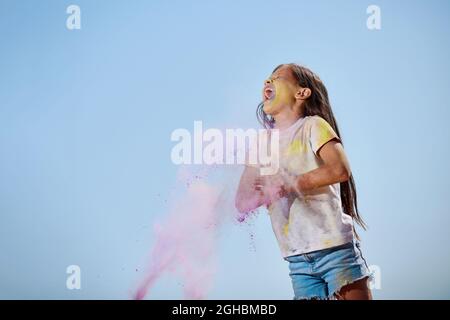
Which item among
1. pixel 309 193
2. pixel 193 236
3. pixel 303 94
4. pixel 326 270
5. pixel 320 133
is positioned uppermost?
pixel 303 94

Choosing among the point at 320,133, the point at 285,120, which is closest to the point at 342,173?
the point at 320,133

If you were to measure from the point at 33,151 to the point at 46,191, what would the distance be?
164 mm

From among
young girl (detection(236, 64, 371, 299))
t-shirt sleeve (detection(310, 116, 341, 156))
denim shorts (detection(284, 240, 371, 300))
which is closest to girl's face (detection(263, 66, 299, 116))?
young girl (detection(236, 64, 371, 299))

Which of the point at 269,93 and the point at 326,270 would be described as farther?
the point at 269,93

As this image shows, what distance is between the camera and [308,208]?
252cm

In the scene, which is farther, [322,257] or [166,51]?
[166,51]

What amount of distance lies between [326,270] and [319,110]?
0.61 meters

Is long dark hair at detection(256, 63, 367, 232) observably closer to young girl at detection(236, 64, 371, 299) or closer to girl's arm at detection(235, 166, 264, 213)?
young girl at detection(236, 64, 371, 299)

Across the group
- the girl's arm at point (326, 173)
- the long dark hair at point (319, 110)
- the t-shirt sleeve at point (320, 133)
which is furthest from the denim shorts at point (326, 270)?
the t-shirt sleeve at point (320, 133)

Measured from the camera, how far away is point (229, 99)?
2604 millimetres

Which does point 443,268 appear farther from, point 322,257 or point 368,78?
point 368,78

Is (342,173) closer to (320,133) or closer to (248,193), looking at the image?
(320,133)
